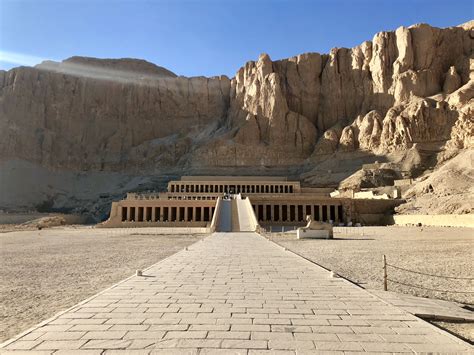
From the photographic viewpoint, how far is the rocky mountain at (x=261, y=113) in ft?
219

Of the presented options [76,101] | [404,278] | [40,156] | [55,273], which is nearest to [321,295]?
[404,278]

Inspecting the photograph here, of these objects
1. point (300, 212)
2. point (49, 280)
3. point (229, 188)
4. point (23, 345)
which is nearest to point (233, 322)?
point (23, 345)

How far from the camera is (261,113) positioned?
81.8 meters

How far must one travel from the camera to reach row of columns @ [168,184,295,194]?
63656 mm

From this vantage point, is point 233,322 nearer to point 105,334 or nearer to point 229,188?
point 105,334

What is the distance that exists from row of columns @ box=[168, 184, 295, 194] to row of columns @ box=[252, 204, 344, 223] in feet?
50.4

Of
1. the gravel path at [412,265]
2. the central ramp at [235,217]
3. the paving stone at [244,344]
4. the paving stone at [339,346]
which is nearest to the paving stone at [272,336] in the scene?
the paving stone at [244,344]

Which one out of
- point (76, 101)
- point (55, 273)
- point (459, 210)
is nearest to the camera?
point (55, 273)

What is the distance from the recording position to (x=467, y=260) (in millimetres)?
14555

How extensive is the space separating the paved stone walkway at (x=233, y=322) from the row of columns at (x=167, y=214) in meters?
36.1

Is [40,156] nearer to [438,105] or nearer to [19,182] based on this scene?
[19,182]

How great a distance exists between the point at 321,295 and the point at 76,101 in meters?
98.1

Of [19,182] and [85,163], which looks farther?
[85,163]

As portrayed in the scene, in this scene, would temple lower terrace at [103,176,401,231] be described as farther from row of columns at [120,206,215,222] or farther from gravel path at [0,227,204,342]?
gravel path at [0,227,204,342]
